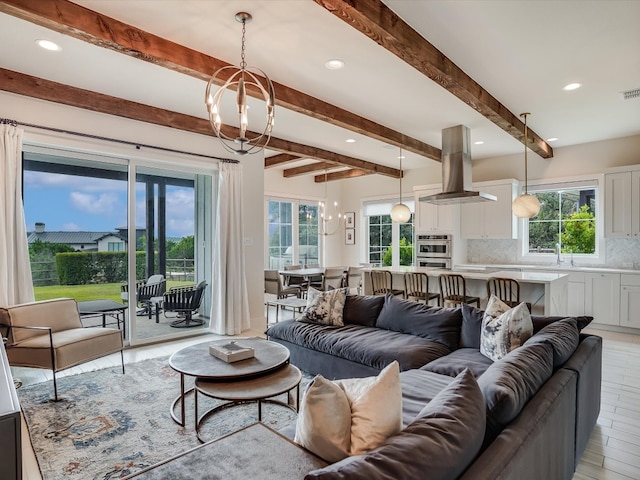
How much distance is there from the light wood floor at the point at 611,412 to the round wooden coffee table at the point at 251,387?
0.98 m

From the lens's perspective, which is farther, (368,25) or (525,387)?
(368,25)

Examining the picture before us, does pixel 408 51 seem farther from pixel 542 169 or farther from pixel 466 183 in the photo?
pixel 542 169

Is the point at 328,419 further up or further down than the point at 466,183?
further down

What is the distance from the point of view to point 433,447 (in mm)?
1093

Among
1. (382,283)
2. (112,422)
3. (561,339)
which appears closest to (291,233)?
(382,283)

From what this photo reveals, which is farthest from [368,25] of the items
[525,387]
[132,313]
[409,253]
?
[409,253]

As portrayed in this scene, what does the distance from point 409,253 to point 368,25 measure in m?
6.58

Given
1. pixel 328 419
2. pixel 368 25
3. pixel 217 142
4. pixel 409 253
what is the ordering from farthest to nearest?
pixel 409 253 → pixel 217 142 → pixel 368 25 → pixel 328 419

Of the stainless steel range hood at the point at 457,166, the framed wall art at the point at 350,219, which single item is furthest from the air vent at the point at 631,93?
the framed wall art at the point at 350,219

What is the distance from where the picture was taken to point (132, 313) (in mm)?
4664

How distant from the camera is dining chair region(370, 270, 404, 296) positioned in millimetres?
5641

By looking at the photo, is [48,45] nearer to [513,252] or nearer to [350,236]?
[513,252]

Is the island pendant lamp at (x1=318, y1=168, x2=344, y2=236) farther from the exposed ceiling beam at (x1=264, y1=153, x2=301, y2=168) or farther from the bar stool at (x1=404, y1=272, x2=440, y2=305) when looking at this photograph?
the bar stool at (x1=404, y1=272, x2=440, y2=305)

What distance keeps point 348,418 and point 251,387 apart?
1266 mm
